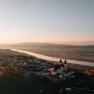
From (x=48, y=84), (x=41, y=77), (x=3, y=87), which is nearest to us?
(x=3, y=87)

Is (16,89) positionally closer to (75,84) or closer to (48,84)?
(48,84)

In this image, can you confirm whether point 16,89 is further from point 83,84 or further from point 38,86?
point 83,84

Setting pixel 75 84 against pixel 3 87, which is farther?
pixel 75 84

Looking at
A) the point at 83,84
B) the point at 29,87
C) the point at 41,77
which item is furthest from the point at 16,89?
the point at 83,84

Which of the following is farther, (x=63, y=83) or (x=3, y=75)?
(x=3, y=75)

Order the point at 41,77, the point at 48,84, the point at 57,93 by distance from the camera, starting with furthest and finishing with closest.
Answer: the point at 41,77 < the point at 48,84 < the point at 57,93

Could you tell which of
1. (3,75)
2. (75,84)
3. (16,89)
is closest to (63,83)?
(75,84)

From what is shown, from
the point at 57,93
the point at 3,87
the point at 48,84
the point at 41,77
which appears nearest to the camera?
the point at 57,93

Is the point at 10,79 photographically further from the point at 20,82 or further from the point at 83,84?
the point at 83,84
